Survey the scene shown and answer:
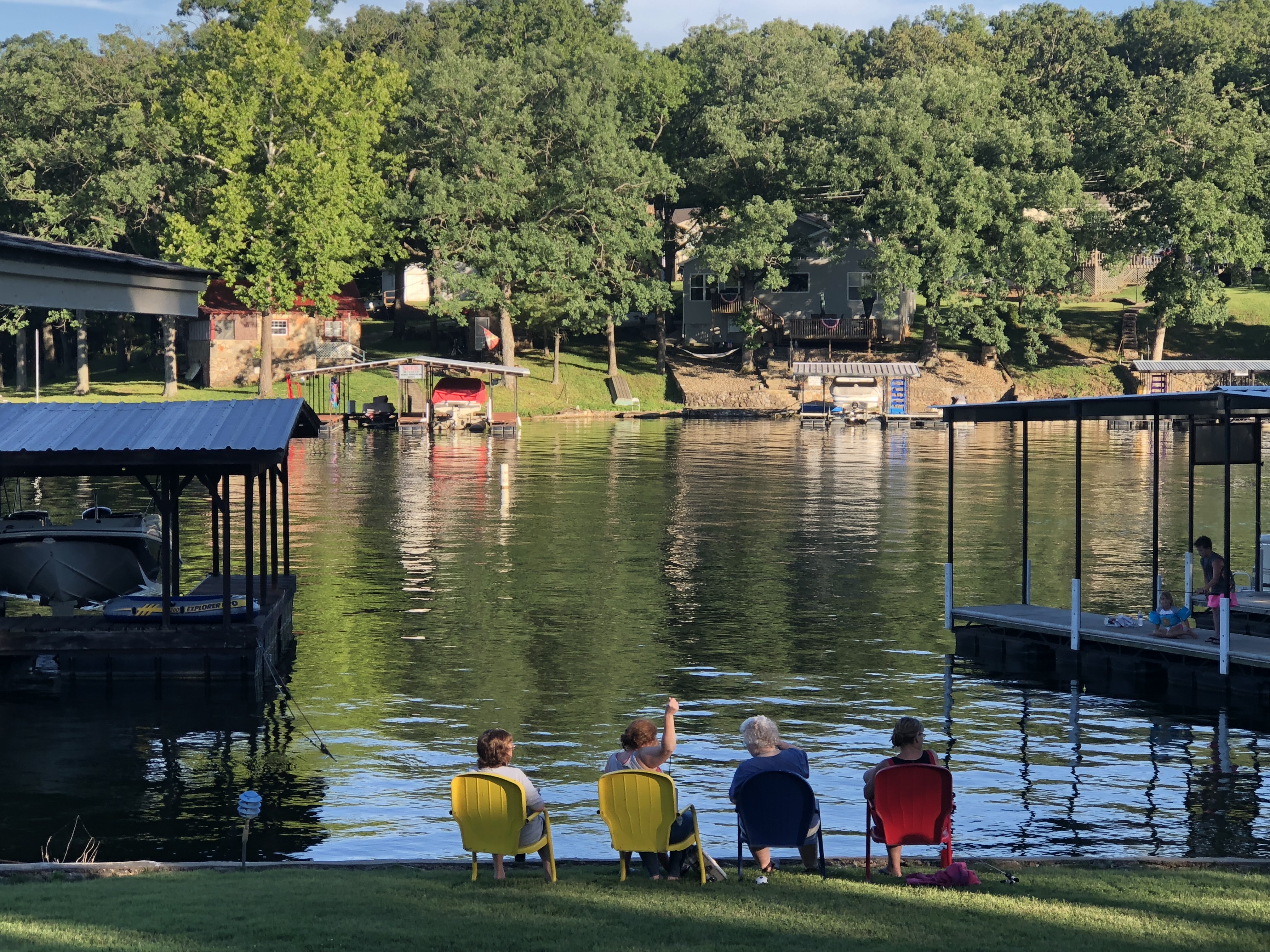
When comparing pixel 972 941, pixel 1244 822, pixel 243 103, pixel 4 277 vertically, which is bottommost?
pixel 1244 822

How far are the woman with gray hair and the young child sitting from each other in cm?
1182

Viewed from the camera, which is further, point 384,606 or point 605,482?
point 605,482

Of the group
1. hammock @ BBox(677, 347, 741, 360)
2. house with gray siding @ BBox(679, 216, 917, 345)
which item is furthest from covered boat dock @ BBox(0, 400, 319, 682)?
hammock @ BBox(677, 347, 741, 360)

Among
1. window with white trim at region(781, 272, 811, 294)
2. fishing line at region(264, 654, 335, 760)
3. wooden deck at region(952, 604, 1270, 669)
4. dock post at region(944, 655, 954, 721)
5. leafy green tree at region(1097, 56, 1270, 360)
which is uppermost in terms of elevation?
leafy green tree at region(1097, 56, 1270, 360)

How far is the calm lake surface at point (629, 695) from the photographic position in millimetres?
15852

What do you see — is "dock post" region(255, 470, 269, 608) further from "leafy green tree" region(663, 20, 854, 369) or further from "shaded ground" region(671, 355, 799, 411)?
"leafy green tree" region(663, 20, 854, 369)

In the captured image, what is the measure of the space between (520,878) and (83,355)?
82842 mm

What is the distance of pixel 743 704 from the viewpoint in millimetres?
21156

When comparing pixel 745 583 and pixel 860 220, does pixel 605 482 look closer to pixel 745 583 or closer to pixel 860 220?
pixel 745 583

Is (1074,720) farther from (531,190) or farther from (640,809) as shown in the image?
(531,190)

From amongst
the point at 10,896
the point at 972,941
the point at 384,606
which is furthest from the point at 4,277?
the point at 384,606

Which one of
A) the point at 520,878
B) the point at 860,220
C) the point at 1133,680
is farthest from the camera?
the point at 860,220

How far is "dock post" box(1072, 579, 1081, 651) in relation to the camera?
22656 millimetres

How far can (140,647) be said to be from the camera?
21922mm
